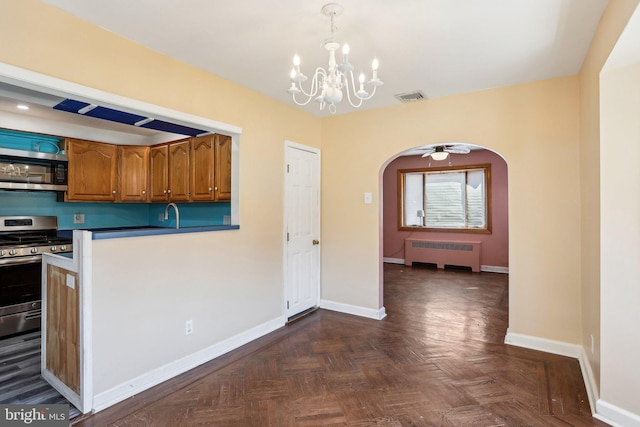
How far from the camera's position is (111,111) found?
269 cm

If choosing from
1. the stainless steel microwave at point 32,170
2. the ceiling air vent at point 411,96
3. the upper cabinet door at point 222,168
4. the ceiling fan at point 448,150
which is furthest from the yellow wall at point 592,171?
the stainless steel microwave at point 32,170

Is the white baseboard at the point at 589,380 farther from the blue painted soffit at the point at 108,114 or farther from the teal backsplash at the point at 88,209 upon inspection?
the blue painted soffit at the point at 108,114

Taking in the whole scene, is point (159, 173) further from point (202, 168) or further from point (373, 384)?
point (373, 384)

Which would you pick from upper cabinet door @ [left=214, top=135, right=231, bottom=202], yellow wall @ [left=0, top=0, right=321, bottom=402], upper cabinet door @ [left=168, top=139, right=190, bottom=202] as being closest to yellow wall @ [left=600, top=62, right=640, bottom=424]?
yellow wall @ [left=0, top=0, right=321, bottom=402]

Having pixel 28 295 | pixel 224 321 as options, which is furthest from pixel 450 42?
pixel 28 295

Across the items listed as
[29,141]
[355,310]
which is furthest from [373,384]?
[29,141]

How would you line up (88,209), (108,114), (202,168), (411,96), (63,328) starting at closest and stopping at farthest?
(63,328) < (108,114) < (411,96) < (202,168) < (88,209)

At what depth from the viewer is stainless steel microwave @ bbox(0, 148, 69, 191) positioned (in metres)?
3.55

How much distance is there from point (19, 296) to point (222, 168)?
2.42 meters

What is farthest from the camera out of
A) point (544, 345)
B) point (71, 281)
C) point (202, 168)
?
point (202, 168)

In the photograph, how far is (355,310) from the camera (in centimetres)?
414

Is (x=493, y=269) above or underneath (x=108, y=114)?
underneath

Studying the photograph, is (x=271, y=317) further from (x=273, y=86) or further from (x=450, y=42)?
(x=450, y=42)

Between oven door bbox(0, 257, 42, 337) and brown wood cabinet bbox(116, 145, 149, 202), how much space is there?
1309 mm
